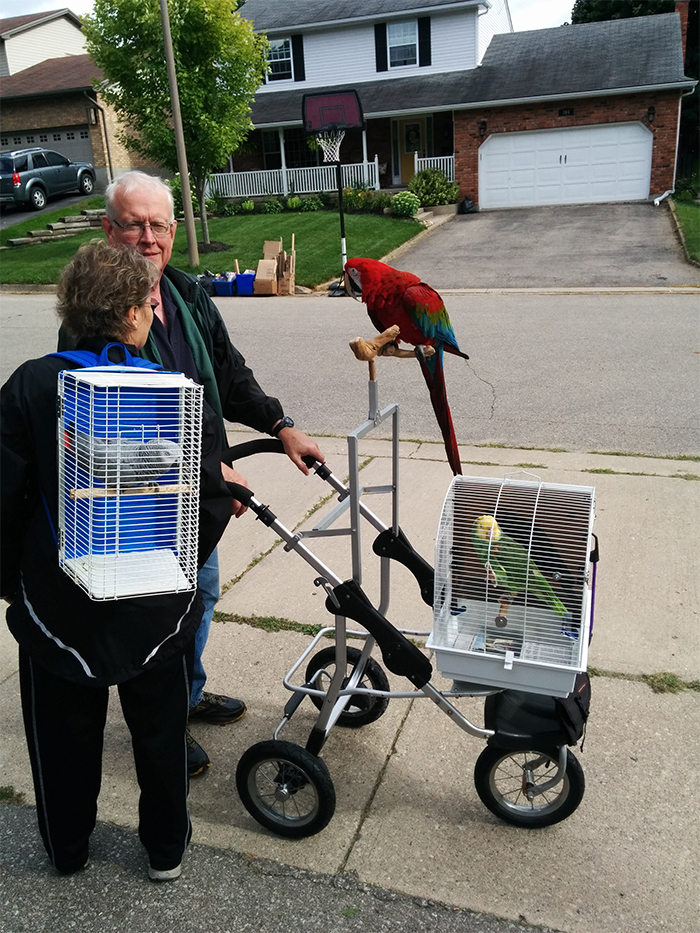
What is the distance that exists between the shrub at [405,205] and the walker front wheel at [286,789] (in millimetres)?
18898

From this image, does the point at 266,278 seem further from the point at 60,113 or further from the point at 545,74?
the point at 60,113

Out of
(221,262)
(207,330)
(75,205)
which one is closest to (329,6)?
(75,205)

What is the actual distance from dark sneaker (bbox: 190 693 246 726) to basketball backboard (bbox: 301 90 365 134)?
47.3 feet

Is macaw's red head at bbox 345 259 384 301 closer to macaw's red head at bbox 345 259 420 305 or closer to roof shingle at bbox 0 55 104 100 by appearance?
macaw's red head at bbox 345 259 420 305

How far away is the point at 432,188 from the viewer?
2127 centimetres

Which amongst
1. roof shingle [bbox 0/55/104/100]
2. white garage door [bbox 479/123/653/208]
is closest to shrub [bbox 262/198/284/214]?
white garage door [bbox 479/123/653/208]

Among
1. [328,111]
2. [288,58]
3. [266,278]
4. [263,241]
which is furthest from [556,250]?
[288,58]

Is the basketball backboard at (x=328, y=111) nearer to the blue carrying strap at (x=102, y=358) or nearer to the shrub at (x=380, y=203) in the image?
the shrub at (x=380, y=203)

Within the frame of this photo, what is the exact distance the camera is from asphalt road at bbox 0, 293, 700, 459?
588cm

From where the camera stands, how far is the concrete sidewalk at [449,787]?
2.04 metres

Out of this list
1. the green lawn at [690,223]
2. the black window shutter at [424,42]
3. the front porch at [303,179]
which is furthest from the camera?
the black window shutter at [424,42]

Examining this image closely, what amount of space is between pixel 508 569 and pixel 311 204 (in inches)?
815

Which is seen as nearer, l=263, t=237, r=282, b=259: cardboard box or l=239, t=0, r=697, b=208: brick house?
l=263, t=237, r=282, b=259: cardboard box

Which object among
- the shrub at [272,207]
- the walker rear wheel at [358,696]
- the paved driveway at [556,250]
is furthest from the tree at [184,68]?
the walker rear wheel at [358,696]
